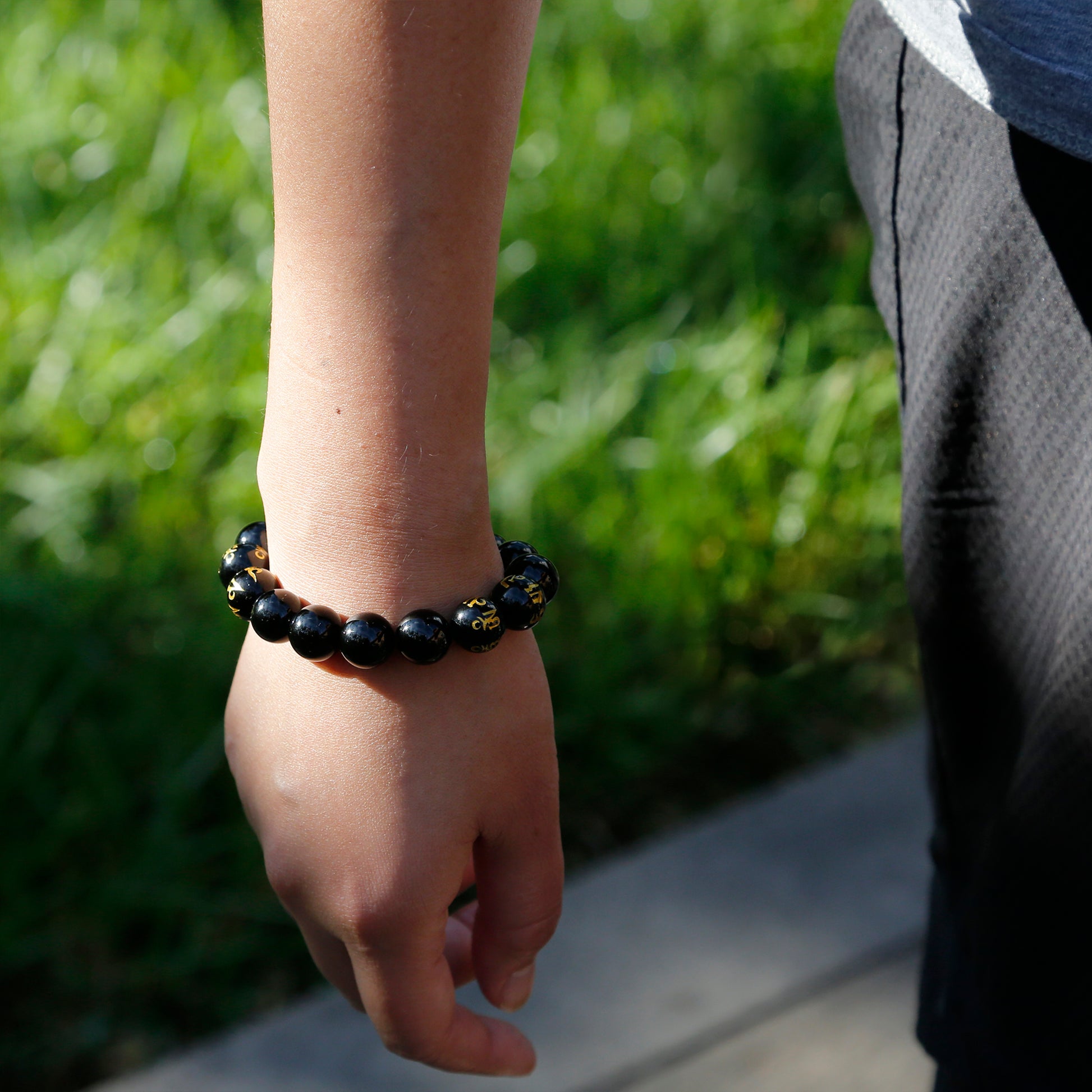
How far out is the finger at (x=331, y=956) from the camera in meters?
0.79

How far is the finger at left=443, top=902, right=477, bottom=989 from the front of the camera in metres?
0.91

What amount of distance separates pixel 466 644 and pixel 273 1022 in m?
1.03

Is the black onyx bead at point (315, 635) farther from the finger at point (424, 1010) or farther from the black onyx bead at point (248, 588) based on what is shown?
the finger at point (424, 1010)

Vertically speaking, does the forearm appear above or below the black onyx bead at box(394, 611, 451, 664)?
above

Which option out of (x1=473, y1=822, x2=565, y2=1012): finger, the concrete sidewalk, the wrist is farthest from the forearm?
the concrete sidewalk

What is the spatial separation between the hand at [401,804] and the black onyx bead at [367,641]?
0.02 m

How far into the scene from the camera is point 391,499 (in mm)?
709

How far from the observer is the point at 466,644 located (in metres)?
0.72

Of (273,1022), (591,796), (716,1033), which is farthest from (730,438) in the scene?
(273,1022)

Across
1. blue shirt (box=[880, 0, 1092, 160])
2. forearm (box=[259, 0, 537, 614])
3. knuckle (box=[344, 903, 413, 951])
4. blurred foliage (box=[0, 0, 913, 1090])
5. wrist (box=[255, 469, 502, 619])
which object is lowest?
blurred foliage (box=[0, 0, 913, 1090])

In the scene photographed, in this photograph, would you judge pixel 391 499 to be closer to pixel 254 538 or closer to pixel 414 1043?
pixel 254 538

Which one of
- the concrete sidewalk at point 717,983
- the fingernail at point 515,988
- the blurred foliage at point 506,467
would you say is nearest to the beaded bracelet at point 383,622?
the fingernail at point 515,988

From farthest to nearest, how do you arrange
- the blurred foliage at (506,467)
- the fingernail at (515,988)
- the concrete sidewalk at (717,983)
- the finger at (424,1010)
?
the blurred foliage at (506,467) < the concrete sidewalk at (717,983) < the fingernail at (515,988) < the finger at (424,1010)

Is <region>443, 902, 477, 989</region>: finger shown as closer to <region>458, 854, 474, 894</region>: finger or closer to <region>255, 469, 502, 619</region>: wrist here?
<region>458, 854, 474, 894</region>: finger
